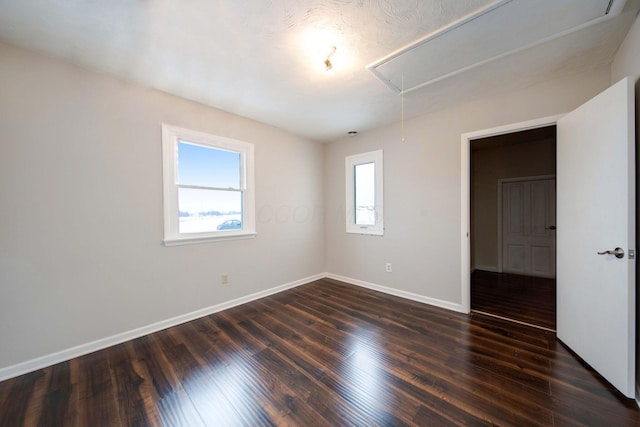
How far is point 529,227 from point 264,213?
199 inches

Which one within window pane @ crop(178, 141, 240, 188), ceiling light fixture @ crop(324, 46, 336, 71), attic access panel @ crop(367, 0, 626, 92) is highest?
attic access panel @ crop(367, 0, 626, 92)

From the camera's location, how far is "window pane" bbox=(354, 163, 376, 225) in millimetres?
3887

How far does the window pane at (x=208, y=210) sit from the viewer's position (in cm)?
282

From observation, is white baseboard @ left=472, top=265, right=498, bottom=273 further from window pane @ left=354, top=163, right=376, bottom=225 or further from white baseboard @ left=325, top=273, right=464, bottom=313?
window pane @ left=354, top=163, right=376, bottom=225

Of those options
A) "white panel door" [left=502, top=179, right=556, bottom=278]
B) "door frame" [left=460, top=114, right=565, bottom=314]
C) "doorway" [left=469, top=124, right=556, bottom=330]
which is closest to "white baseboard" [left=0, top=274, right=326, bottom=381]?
"door frame" [left=460, top=114, right=565, bottom=314]

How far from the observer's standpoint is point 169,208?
105 inches

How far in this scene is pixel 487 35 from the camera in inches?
69.9

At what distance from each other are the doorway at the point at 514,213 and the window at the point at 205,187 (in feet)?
12.3

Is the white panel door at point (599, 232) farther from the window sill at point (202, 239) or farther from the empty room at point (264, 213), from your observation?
the window sill at point (202, 239)

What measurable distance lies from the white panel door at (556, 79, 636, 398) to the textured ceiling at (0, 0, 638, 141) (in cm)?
57

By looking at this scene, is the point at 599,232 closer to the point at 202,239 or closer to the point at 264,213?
the point at 264,213

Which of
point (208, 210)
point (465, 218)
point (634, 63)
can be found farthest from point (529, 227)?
point (208, 210)

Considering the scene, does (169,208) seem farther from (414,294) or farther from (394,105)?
(414,294)

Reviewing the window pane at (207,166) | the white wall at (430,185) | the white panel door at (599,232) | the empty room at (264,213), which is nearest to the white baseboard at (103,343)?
the empty room at (264,213)
